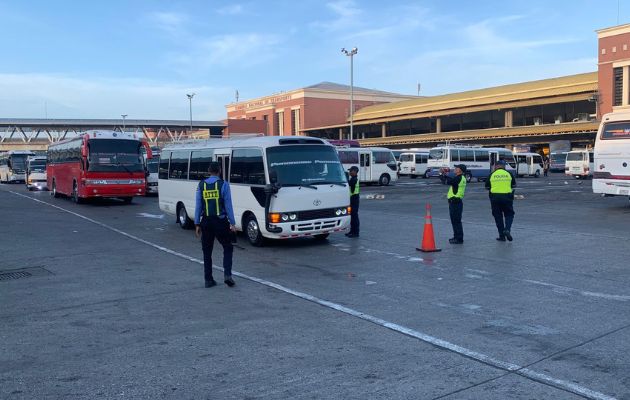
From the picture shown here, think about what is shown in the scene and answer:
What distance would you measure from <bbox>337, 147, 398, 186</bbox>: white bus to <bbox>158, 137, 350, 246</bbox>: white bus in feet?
86.1

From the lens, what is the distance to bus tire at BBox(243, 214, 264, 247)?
12.6 meters

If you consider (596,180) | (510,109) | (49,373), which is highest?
(510,109)

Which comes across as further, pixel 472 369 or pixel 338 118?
pixel 338 118

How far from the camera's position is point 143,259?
11320 mm

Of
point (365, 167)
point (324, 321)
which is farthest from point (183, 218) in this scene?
point (365, 167)

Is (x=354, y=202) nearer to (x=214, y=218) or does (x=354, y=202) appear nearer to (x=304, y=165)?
(x=304, y=165)

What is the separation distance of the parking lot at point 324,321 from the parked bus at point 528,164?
130 feet

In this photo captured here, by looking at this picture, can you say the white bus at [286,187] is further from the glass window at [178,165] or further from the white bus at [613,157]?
the white bus at [613,157]

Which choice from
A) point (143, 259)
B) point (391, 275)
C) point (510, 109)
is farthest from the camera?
point (510, 109)

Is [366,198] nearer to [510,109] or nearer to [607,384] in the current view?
[607,384]

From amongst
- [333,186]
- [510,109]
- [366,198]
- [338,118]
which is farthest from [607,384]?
[338,118]

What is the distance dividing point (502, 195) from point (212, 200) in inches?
272

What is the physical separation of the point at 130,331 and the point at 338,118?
86.7m

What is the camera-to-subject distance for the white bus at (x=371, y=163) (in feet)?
131
